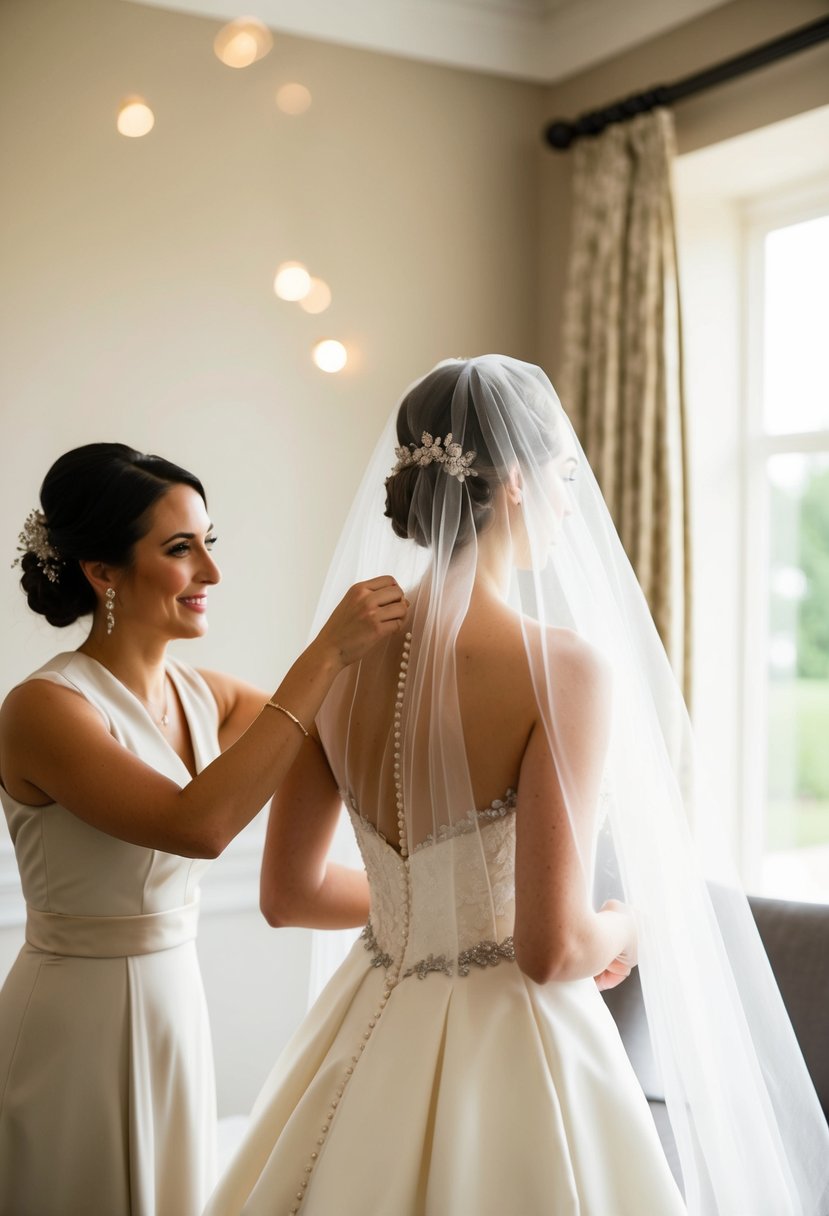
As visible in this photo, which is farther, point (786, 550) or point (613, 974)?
point (786, 550)

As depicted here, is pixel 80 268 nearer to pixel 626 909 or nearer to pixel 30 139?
pixel 30 139

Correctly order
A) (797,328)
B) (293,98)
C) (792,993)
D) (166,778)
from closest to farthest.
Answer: (166,778)
(792,993)
(293,98)
(797,328)

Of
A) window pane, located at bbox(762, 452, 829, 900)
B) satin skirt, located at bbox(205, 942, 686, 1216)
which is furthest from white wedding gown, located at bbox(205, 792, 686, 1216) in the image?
window pane, located at bbox(762, 452, 829, 900)

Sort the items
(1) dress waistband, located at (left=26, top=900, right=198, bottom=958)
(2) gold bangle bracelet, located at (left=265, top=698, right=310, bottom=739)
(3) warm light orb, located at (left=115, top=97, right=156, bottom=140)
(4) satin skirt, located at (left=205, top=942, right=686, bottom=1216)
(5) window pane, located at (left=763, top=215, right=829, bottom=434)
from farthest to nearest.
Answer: (5) window pane, located at (left=763, top=215, right=829, bottom=434) → (3) warm light orb, located at (left=115, top=97, right=156, bottom=140) → (1) dress waistband, located at (left=26, top=900, right=198, bottom=958) → (2) gold bangle bracelet, located at (left=265, top=698, right=310, bottom=739) → (4) satin skirt, located at (left=205, top=942, right=686, bottom=1216)

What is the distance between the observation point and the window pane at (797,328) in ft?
11.8

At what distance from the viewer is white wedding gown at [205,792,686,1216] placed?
1.55 meters

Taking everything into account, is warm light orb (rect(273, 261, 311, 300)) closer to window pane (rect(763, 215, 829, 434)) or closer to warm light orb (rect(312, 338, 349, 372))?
warm light orb (rect(312, 338, 349, 372))

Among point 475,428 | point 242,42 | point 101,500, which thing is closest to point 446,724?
point 475,428

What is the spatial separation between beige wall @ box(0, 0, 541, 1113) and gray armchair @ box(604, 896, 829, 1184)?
3.55 ft

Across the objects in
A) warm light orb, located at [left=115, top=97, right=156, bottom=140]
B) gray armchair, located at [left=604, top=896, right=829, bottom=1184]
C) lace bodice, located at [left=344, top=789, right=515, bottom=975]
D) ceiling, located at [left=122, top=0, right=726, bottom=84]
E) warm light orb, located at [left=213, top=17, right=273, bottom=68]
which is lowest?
gray armchair, located at [left=604, top=896, right=829, bottom=1184]

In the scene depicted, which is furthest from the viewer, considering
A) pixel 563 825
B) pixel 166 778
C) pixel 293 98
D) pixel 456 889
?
pixel 293 98

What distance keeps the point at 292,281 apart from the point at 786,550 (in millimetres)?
1692

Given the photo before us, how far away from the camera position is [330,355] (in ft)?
11.7

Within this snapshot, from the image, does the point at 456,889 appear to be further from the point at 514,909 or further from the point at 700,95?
the point at 700,95
